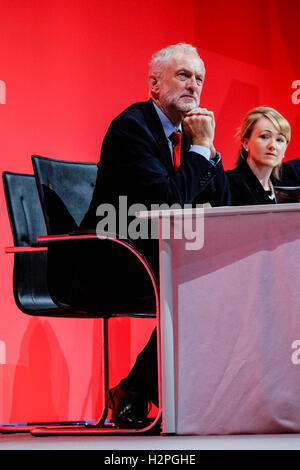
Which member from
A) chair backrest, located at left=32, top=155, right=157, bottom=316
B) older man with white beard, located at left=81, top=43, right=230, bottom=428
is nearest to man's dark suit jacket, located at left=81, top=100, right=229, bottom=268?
older man with white beard, located at left=81, top=43, right=230, bottom=428

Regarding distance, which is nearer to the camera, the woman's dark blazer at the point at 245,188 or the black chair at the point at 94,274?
the black chair at the point at 94,274

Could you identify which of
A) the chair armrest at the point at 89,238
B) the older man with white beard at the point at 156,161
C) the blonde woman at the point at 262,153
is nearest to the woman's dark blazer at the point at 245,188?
the blonde woman at the point at 262,153

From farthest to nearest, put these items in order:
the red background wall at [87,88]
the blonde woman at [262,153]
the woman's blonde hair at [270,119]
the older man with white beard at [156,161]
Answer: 1. the red background wall at [87,88]
2. the woman's blonde hair at [270,119]
3. the blonde woman at [262,153]
4. the older man with white beard at [156,161]

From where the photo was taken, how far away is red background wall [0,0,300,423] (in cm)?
351

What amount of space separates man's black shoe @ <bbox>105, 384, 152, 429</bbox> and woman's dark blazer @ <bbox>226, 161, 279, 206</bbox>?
87cm

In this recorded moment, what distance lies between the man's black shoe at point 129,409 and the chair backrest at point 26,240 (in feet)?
2.41

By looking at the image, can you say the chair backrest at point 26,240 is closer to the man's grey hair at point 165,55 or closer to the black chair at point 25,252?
the black chair at point 25,252

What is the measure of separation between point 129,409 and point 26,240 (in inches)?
43.5

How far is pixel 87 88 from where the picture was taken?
371 cm

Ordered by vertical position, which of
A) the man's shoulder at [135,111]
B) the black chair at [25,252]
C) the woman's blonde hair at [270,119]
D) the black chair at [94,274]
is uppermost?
the woman's blonde hair at [270,119]

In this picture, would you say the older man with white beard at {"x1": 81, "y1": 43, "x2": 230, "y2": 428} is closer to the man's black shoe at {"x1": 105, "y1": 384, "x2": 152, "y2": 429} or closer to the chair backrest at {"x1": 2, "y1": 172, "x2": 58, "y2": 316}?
the man's black shoe at {"x1": 105, "y1": 384, "x2": 152, "y2": 429}

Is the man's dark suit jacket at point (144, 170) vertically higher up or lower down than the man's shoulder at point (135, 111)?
lower down

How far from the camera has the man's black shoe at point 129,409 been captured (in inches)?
85.1

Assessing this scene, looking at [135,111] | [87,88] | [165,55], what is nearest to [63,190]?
[135,111]
